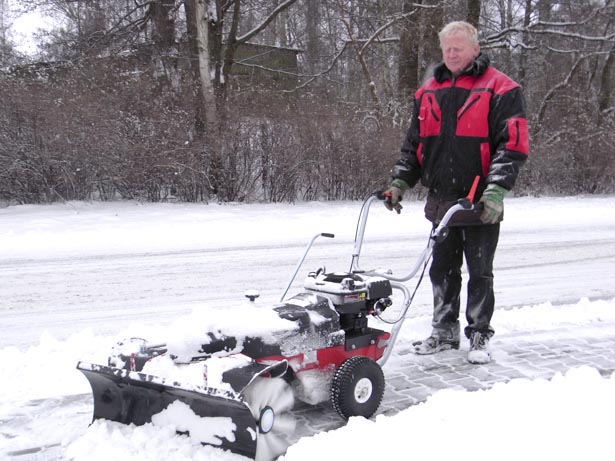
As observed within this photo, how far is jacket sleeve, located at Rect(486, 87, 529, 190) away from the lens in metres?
4.05

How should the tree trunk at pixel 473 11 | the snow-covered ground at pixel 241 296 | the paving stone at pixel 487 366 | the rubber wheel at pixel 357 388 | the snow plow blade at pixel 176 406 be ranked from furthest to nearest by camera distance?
the tree trunk at pixel 473 11
the paving stone at pixel 487 366
the rubber wheel at pixel 357 388
the snow-covered ground at pixel 241 296
the snow plow blade at pixel 176 406

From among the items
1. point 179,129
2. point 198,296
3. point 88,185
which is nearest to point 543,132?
point 179,129

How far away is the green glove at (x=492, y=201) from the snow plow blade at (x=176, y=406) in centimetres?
211

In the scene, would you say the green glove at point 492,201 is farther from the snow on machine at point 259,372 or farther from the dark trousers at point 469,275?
the snow on machine at point 259,372

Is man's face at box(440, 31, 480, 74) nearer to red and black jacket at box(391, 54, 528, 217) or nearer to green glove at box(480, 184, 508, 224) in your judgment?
red and black jacket at box(391, 54, 528, 217)

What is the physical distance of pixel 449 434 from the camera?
3.16 m

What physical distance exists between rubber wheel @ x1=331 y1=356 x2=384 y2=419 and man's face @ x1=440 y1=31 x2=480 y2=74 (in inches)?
81.9

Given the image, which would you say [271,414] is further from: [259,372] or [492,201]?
[492,201]

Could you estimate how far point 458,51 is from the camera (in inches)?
163

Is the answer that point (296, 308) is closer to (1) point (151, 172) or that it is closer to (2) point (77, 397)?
(2) point (77, 397)

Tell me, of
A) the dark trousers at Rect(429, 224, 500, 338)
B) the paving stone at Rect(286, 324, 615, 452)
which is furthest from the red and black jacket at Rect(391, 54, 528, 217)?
the paving stone at Rect(286, 324, 615, 452)

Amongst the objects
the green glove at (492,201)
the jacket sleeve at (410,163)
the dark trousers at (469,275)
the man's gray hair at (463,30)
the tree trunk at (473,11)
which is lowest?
the dark trousers at (469,275)

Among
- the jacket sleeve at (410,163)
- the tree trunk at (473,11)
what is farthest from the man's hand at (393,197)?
the tree trunk at (473,11)

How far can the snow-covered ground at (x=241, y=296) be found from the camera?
10.2ft
